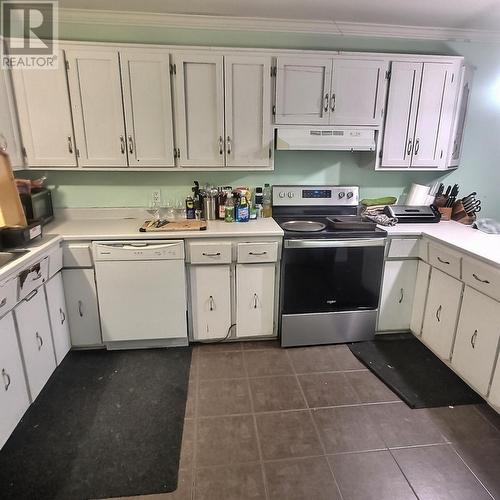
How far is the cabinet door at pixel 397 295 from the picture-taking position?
2.61m

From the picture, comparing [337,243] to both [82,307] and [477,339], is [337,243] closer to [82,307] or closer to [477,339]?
[477,339]

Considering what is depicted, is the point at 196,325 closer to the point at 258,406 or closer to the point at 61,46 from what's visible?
the point at 258,406

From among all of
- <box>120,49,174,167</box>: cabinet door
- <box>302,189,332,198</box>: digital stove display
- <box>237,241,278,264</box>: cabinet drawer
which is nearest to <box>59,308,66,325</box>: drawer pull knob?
<box>120,49,174,167</box>: cabinet door

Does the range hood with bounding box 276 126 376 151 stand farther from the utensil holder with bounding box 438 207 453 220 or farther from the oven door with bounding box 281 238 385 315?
the utensil holder with bounding box 438 207 453 220

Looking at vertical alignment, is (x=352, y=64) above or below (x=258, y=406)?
above

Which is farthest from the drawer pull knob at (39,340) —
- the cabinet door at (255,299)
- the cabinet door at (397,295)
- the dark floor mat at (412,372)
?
the cabinet door at (397,295)

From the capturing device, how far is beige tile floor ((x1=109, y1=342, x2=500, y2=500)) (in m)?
1.55

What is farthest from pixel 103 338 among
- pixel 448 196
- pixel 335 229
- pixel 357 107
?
pixel 448 196

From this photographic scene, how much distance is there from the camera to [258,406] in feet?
6.67

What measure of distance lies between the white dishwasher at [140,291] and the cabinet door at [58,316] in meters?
0.24

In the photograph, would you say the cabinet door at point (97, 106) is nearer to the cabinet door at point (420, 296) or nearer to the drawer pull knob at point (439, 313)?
the cabinet door at point (420, 296)

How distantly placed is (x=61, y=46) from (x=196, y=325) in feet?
6.91

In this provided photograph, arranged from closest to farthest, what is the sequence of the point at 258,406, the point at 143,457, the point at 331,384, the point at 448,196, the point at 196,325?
the point at 143,457 → the point at 258,406 → the point at 331,384 → the point at 196,325 → the point at 448,196

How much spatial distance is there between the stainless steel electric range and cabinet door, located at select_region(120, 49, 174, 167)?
1.06 meters
